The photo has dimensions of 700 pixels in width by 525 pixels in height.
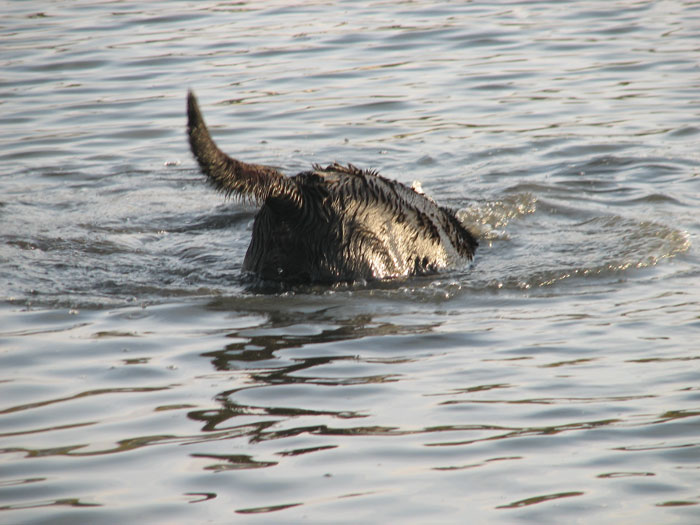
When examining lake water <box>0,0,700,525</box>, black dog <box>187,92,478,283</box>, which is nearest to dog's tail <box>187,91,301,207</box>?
black dog <box>187,92,478,283</box>

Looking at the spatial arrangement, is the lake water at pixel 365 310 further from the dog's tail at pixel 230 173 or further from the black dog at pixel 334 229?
the dog's tail at pixel 230 173

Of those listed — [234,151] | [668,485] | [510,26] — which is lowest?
[668,485]

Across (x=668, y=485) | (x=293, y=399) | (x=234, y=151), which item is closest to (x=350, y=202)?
(x=293, y=399)

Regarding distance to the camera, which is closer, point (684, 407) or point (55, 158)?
point (684, 407)

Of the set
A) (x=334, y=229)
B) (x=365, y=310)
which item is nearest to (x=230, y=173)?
(x=334, y=229)

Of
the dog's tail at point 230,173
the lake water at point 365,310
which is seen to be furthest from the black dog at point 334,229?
the lake water at point 365,310

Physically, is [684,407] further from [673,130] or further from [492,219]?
[673,130]

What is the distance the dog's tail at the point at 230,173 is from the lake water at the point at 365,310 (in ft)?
2.17

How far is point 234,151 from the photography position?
1046 centimetres

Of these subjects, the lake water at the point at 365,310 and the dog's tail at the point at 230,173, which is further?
the dog's tail at the point at 230,173

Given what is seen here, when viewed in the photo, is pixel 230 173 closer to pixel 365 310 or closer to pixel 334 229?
pixel 334 229

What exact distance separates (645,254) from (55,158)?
6089 millimetres

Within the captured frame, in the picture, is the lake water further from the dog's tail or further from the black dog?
the dog's tail

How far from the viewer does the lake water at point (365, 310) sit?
12.8ft
